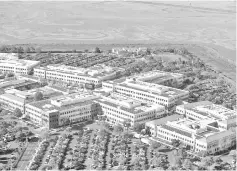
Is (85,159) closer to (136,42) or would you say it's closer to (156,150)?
(156,150)

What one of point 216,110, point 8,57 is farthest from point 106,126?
point 8,57

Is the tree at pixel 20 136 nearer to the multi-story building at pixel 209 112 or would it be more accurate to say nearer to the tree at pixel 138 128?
the tree at pixel 138 128

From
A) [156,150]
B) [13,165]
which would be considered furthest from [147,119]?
[13,165]

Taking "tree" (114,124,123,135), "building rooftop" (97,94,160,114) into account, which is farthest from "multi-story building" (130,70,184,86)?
"tree" (114,124,123,135)

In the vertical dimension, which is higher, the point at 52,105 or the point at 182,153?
the point at 52,105

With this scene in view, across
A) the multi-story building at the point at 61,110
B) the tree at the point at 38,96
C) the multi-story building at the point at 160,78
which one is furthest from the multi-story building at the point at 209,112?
the tree at the point at 38,96

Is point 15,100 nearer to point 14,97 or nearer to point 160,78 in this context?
point 14,97
